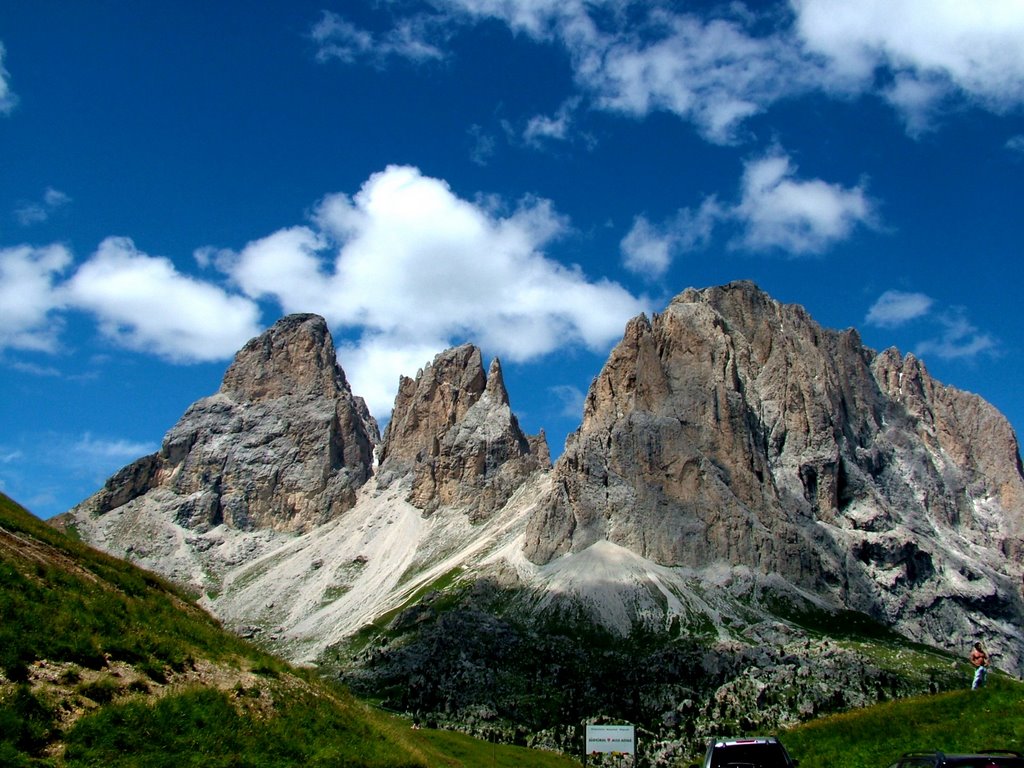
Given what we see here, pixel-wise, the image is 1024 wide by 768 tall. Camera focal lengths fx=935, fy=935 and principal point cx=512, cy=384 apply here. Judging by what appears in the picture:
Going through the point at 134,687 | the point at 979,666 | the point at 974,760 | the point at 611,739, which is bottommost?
the point at 611,739

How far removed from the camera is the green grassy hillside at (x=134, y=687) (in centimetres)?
2388

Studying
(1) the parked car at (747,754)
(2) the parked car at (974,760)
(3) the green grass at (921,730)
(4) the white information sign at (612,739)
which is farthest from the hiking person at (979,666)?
(4) the white information sign at (612,739)

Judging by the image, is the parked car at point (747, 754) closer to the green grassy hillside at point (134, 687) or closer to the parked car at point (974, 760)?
the parked car at point (974, 760)

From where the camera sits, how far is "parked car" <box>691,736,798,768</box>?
25688 mm

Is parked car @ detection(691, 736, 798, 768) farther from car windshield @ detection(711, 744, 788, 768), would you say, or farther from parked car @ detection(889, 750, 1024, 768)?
parked car @ detection(889, 750, 1024, 768)

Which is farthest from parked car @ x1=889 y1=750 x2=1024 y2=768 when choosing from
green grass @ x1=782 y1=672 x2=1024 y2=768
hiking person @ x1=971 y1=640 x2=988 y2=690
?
hiking person @ x1=971 y1=640 x2=988 y2=690

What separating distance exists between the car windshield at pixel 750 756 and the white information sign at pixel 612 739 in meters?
35.6

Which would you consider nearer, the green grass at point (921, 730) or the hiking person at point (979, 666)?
the green grass at point (921, 730)

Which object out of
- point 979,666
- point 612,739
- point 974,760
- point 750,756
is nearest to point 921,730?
point 979,666

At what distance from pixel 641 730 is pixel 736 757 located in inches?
5667

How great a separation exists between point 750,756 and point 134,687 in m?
17.6

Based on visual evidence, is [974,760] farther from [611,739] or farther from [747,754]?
[611,739]

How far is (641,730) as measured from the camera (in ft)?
526

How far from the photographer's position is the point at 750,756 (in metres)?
26.0
